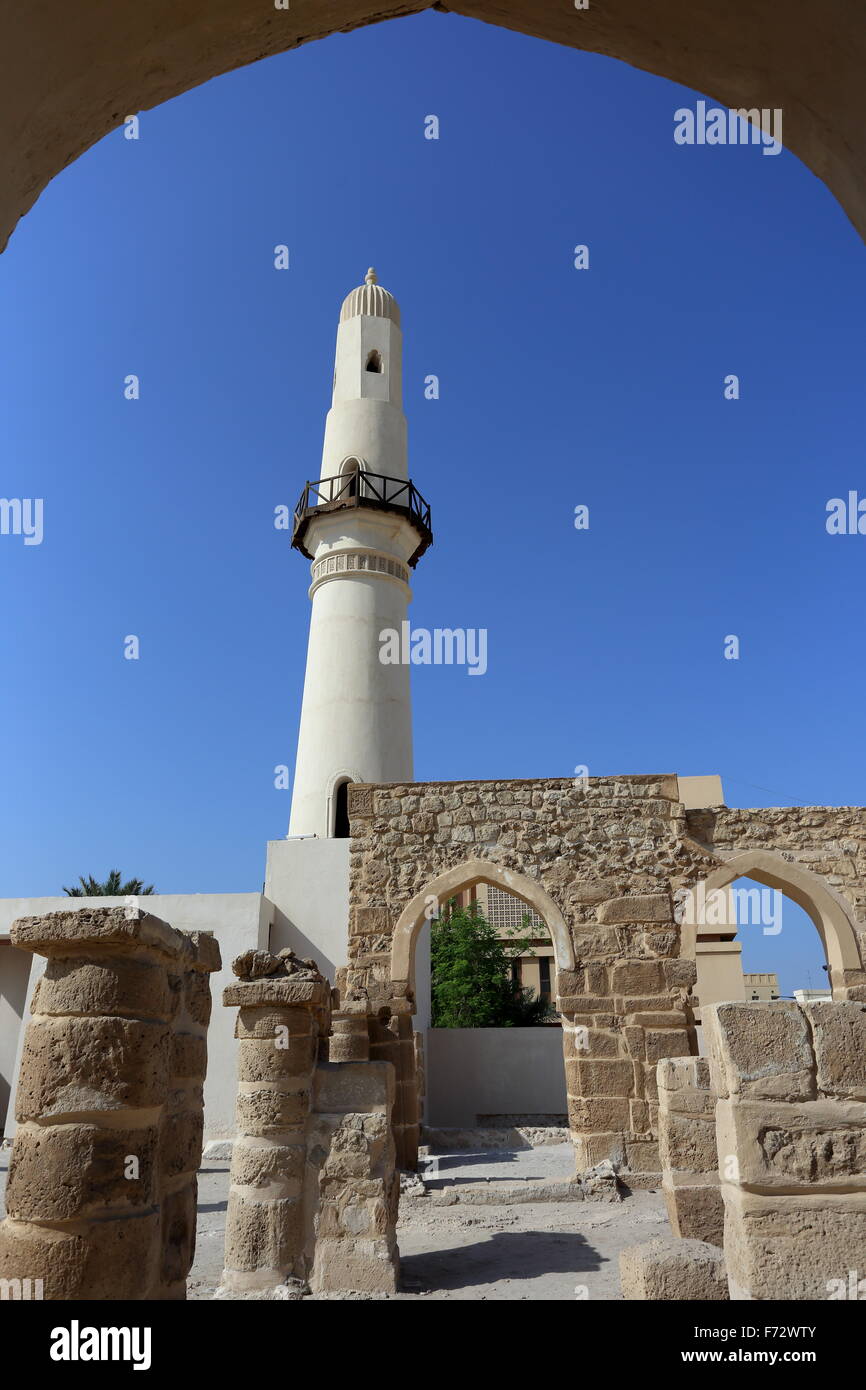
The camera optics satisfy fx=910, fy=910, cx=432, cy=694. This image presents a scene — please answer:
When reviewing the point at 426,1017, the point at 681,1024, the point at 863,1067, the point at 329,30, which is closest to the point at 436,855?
the point at 681,1024

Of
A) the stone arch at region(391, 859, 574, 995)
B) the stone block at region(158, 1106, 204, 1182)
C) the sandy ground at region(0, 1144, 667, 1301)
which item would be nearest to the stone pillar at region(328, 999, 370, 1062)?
the sandy ground at region(0, 1144, 667, 1301)

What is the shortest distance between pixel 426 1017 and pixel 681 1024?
6278 millimetres

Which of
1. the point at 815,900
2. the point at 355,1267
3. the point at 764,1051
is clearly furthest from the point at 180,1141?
the point at 815,900

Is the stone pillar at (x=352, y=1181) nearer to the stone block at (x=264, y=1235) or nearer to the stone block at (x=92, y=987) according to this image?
the stone block at (x=264, y=1235)

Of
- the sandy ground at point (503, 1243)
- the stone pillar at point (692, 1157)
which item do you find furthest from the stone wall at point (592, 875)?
the stone pillar at point (692, 1157)

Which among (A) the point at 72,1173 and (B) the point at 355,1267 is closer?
(A) the point at 72,1173

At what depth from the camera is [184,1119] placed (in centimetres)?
372

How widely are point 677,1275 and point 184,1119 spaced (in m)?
2.18

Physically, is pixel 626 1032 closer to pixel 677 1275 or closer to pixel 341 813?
pixel 677 1275

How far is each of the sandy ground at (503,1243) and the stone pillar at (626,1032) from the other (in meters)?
0.55

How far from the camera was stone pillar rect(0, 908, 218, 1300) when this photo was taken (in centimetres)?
295

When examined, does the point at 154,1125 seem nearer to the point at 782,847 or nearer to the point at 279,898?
the point at 782,847

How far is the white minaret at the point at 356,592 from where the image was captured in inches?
649

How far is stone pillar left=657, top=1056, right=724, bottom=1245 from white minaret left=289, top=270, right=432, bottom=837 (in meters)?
10.3
